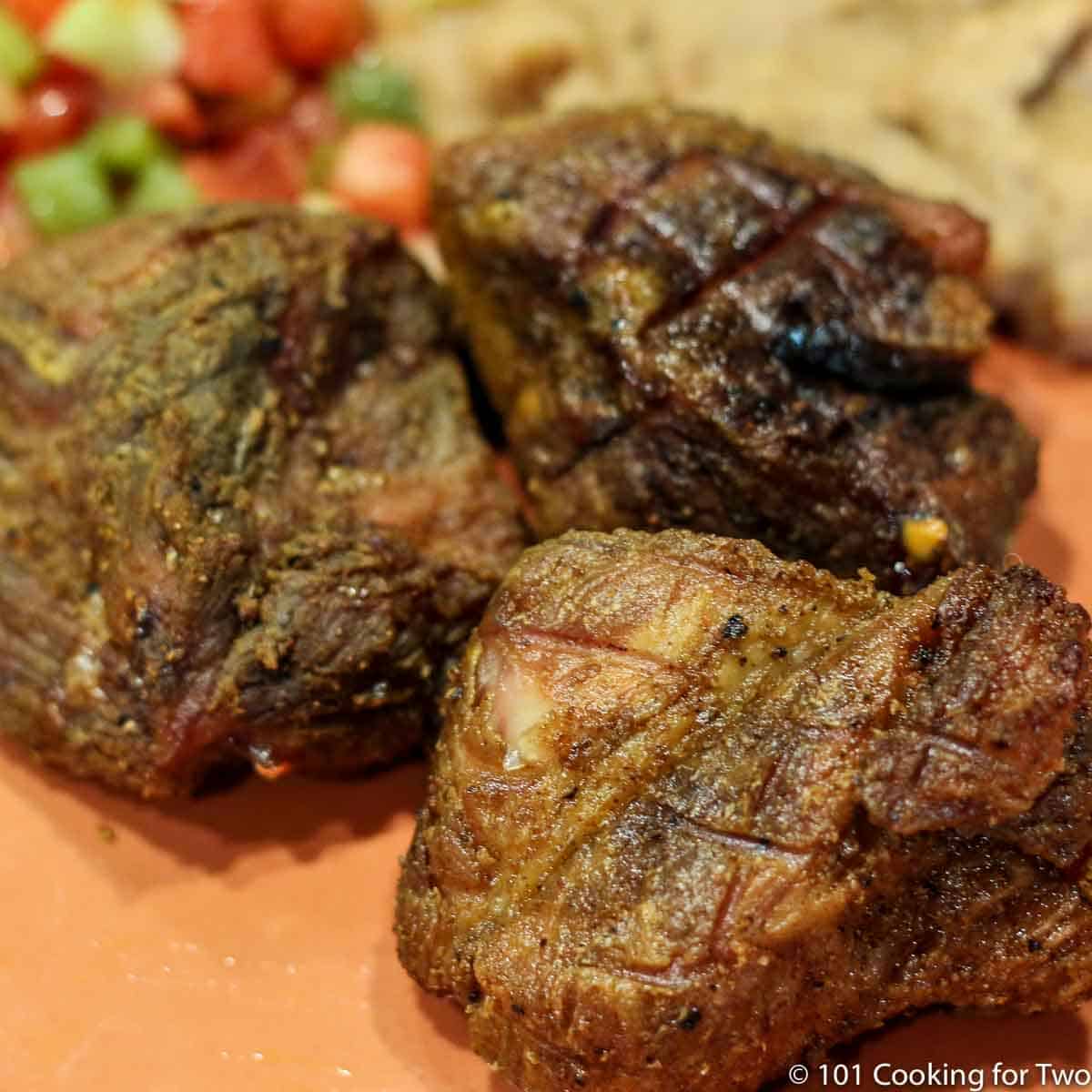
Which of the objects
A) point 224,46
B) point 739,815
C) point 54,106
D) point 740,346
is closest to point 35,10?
point 54,106

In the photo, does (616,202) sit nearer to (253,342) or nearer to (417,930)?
(253,342)

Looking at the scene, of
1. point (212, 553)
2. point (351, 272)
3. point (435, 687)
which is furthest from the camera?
point (351, 272)

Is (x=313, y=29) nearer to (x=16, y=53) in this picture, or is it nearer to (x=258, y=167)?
(x=258, y=167)

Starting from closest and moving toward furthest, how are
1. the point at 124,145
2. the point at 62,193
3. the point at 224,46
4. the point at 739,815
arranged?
the point at 739,815 < the point at 62,193 < the point at 124,145 < the point at 224,46

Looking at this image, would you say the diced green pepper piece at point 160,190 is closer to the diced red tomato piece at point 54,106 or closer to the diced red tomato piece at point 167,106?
the diced red tomato piece at point 167,106

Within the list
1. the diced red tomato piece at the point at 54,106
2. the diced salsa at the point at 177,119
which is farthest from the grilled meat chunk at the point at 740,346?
the diced red tomato piece at the point at 54,106

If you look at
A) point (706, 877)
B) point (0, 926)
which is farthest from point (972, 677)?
point (0, 926)

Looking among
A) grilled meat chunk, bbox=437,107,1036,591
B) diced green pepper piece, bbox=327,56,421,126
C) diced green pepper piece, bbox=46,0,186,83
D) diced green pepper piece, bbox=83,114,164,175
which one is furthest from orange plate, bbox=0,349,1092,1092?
diced green pepper piece, bbox=327,56,421,126
